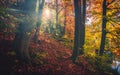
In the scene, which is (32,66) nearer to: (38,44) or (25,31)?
(25,31)

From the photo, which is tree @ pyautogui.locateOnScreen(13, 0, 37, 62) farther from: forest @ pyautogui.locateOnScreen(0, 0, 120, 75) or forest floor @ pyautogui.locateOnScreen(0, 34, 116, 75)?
forest floor @ pyautogui.locateOnScreen(0, 34, 116, 75)

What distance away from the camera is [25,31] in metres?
10.3

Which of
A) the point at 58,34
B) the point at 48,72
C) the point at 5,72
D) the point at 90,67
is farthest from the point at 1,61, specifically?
the point at 58,34

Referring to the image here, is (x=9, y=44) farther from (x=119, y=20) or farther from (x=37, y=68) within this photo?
(x=119, y=20)

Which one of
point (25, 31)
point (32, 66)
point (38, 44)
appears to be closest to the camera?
point (25, 31)

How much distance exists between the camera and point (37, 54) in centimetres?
1195

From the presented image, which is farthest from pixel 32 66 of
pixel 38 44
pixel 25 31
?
pixel 38 44

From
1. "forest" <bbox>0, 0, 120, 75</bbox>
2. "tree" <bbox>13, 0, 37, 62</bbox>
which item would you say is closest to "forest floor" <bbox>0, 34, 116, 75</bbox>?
"forest" <bbox>0, 0, 120, 75</bbox>

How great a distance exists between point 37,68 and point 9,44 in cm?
211

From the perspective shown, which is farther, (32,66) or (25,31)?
(32,66)

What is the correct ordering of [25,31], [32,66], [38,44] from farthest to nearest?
[38,44] → [32,66] → [25,31]

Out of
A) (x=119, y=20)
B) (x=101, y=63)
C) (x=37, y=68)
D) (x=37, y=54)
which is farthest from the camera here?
(x=119, y=20)

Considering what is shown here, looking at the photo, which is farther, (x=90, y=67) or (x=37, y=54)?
(x=90, y=67)

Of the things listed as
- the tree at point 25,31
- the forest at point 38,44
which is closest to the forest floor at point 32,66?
the forest at point 38,44
